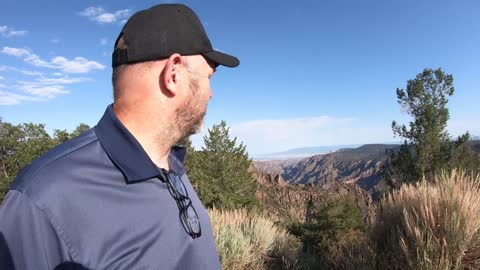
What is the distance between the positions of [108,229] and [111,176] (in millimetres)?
210

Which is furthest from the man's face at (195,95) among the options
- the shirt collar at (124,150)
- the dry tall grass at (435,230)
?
the dry tall grass at (435,230)

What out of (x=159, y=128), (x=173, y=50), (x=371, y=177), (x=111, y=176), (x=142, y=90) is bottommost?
(x=371, y=177)

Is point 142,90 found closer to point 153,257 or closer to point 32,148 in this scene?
point 153,257

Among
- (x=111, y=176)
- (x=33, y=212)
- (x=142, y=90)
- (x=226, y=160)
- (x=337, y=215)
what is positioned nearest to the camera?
(x=33, y=212)

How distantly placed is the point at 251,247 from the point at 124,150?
7403 mm

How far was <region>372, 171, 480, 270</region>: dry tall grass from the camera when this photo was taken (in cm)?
448

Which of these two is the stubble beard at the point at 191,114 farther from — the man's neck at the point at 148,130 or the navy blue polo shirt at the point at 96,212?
the navy blue polo shirt at the point at 96,212

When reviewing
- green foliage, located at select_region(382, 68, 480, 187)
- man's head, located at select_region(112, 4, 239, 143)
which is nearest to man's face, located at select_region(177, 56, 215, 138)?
man's head, located at select_region(112, 4, 239, 143)

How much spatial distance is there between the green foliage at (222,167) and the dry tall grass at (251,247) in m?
24.6

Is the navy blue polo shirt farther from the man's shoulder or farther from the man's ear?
the man's ear

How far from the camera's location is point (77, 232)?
1.24 metres

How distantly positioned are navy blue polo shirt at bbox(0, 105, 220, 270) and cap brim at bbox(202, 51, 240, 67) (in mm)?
517

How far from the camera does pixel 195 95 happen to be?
5.82ft

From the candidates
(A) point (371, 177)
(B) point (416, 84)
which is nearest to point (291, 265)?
(B) point (416, 84)
